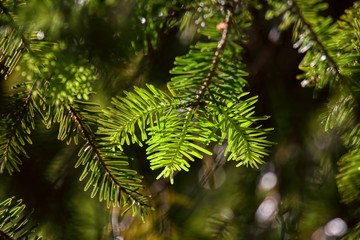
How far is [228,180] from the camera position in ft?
2.77

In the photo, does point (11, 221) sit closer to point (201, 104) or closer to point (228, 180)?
point (201, 104)

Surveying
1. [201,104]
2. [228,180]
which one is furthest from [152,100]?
[228,180]

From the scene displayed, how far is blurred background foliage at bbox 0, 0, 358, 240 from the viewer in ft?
Result: 2.31

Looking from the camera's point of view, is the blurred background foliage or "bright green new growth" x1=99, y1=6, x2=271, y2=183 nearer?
"bright green new growth" x1=99, y1=6, x2=271, y2=183

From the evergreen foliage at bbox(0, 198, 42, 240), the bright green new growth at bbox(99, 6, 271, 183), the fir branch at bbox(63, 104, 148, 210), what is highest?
the bright green new growth at bbox(99, 6, 271, 183)

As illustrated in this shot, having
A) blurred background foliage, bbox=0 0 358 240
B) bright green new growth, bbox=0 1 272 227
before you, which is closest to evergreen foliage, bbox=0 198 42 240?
bright green new growth, bbox=0 1 272 227

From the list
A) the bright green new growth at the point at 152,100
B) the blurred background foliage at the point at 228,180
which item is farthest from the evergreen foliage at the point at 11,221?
the blurred background foliage at the point at 228,180

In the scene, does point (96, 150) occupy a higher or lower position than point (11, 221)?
higher

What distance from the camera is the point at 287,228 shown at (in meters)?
0.73

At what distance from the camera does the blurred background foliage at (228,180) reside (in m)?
0.70

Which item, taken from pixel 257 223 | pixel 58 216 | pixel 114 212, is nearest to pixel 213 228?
pixel 257 223

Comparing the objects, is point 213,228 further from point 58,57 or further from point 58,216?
point 58,57

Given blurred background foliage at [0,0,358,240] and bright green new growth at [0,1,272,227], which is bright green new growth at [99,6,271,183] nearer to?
bright green new growth at [0,1,272,227]

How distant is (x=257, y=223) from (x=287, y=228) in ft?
0.38
